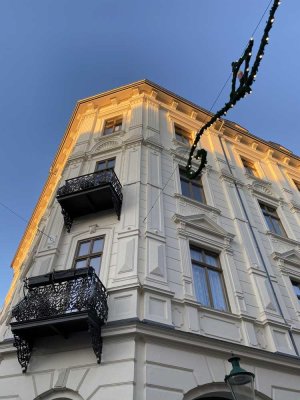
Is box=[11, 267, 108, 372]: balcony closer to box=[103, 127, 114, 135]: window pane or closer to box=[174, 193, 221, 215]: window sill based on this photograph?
box=[174, 193, 221, 215]: window sill

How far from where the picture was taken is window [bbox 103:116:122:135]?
56.4ft

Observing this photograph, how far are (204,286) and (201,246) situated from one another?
61.4 inches

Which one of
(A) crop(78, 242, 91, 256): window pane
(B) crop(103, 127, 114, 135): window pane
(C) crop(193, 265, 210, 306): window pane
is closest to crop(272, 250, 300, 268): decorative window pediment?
(C) crop(193, 265, 210, 306): window pane

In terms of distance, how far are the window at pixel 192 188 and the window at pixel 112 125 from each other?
4.17m

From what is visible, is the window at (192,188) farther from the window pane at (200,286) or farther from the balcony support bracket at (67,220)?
the balcony support bracket at (67,220)

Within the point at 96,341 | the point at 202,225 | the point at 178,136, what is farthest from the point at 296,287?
the point at 178,136

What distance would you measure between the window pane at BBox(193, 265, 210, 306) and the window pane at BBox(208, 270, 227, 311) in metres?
0.25

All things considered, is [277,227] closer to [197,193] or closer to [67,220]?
[197,193]

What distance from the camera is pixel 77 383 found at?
770 cm

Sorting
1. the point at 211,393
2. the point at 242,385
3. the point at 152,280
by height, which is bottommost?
the point at 242,385

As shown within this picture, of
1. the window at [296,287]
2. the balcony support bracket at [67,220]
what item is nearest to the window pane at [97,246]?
the balcony support bracket at [67,220]

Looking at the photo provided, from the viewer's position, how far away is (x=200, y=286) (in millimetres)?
10617

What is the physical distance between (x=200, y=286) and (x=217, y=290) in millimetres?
640

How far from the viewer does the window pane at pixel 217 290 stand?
34.4ft
